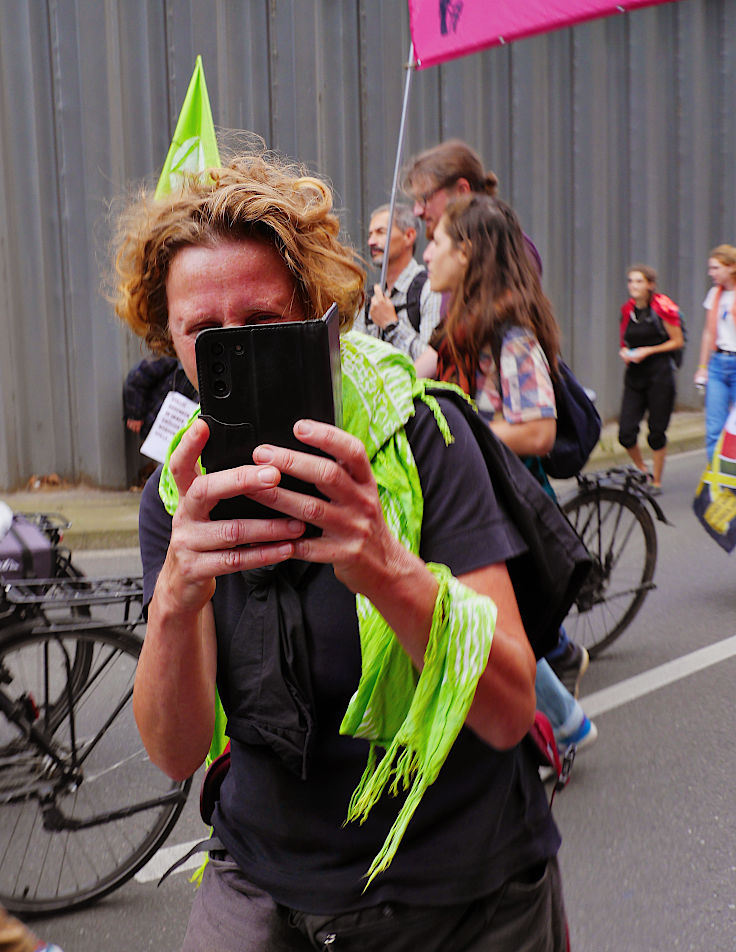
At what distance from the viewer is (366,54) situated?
1000 cm

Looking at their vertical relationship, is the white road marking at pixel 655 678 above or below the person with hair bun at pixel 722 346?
below

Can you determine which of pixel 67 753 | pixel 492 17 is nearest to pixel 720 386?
pixel 492 17

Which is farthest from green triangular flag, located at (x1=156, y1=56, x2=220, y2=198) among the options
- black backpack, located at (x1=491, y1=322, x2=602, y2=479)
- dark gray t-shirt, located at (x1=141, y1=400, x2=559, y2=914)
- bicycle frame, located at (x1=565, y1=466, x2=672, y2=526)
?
dark gray t-shirt, located at (x1=141, y1=400, x2=559, y2=914)

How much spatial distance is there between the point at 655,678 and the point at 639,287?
5496mm

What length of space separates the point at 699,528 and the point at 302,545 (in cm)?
724

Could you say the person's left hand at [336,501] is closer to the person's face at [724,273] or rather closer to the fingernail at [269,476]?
the fingernail at [269,476]

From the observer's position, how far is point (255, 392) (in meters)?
1.01

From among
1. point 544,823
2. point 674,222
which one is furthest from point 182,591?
point 674,222

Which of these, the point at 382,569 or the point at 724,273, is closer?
the point at 382,569

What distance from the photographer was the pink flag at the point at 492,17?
5.10m

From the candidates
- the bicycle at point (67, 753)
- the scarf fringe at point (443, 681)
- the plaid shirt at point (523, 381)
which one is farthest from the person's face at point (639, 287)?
the scarf fringe at point (443, 681)

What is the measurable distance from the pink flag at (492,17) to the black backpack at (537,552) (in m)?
4.23

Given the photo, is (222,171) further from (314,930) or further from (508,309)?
(508,309)

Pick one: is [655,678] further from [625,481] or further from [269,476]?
[269,476]
